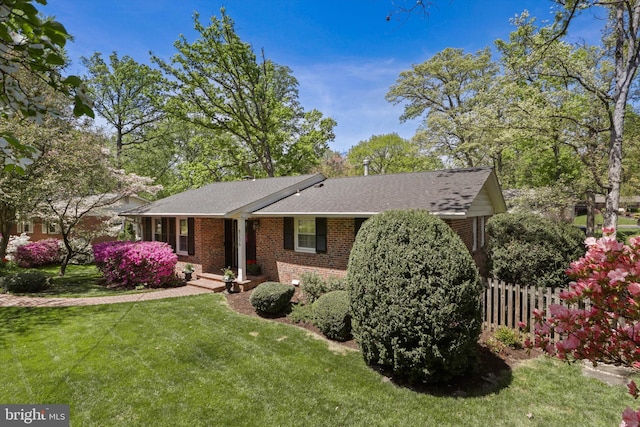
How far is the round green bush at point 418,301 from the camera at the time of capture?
16.1 ft

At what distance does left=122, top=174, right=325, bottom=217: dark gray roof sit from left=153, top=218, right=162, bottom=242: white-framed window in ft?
2.30

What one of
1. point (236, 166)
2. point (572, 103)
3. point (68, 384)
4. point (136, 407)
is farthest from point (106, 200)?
point (572, 103)

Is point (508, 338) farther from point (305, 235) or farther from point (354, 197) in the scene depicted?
point (305, 235)

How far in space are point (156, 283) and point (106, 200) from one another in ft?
22.6

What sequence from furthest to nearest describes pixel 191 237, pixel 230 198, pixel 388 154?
1. pixel 388 154
2. pixel 230 198
3. pixel 191 237

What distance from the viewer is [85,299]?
10.2m

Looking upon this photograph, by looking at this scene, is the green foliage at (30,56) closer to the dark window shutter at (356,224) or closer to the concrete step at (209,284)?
the dark window shutter at (356,224)

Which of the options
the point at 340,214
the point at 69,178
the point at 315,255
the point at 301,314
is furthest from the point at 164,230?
the point at 340,214

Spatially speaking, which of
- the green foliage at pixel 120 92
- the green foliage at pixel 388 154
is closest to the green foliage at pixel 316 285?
the green foliage at pixel 388 154

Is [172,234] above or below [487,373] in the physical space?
above

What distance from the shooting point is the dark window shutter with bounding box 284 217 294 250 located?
11016 mm

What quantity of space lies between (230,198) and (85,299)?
6.25 m

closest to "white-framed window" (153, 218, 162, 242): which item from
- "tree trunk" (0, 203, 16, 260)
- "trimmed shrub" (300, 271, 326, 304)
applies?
"tree trunk" (0, 203, 16, 260)

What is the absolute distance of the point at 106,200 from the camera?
15.8 meters
